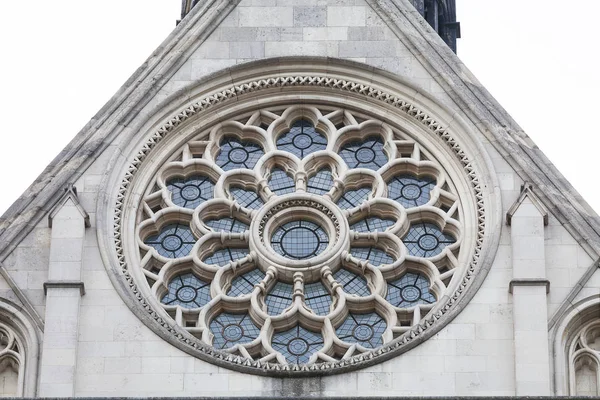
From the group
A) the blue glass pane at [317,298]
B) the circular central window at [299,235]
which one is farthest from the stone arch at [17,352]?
the blue glass pane at [317,298]

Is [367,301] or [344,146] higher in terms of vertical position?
[344,146]

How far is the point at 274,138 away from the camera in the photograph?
3684 centimetres

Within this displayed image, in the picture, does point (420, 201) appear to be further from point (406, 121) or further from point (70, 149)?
point (70, 149)

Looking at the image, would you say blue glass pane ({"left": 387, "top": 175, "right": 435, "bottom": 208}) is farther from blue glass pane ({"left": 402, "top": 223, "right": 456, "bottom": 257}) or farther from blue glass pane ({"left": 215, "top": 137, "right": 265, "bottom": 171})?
blue glass pane ({"left": 215, "top": 137, "right": 265, "bottom": 171})

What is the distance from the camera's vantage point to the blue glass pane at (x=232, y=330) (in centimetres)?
3459

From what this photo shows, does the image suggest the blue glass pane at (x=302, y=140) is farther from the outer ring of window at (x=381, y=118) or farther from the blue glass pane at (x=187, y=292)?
the blue glass pane at (x=187, y=292)

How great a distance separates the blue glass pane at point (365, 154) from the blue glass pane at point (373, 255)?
1330 millimetres

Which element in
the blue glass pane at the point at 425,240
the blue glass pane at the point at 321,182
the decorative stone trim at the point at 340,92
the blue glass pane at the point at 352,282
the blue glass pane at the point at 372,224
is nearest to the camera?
the decorative stone trim at the point at 340,92

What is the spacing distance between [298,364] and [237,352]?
778 mm

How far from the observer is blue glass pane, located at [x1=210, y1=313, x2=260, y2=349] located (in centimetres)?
3459

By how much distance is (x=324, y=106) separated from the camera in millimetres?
37125

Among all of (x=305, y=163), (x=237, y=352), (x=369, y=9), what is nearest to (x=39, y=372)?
(x=237, y=352)

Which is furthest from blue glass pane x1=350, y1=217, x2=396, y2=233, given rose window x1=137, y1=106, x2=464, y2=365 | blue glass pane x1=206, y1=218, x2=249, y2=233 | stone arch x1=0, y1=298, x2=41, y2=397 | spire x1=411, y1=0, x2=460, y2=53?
spire x1=411, y1=0, x2=460, y2=53

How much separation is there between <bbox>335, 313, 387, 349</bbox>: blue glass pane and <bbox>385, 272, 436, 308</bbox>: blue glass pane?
13.0 inches
